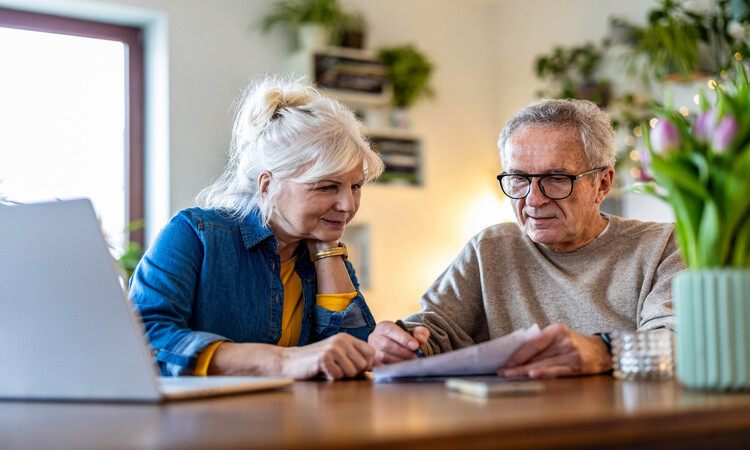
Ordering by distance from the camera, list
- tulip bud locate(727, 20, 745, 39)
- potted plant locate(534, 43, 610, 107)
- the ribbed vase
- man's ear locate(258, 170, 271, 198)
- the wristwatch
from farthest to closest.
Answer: potted plant locate(534, 43, 610, 107) < tulip bud locate(727, 20, 745, 39) < man's ear locate(258, 170, 271, 198) < the wristwatch < the ribbed vase

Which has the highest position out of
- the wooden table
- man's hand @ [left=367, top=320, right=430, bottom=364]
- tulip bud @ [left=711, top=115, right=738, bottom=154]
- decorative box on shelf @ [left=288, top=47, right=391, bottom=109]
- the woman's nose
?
decorative box on shelf @ [left=288, top=47, right=391, bottom=109]

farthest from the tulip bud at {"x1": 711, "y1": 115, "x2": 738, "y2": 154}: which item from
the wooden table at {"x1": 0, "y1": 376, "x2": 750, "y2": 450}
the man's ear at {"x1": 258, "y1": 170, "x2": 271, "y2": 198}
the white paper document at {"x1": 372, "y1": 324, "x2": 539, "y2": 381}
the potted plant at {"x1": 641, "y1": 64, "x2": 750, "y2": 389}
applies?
the man's ear at {"x1": 258, "y1": 170, "x2": 271, "y2": 198}

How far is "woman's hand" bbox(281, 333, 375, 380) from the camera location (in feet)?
4.31

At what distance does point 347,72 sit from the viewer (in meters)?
4.76

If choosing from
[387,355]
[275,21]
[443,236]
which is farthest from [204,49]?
[387,355]

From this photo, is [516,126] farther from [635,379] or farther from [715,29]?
[715,29]

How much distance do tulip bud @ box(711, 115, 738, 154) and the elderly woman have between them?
883mm

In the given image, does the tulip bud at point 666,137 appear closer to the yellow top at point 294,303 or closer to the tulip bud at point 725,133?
the tulip bud at point 725,133

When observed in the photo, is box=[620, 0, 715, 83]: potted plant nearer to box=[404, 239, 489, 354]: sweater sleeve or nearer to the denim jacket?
box=[404, 239, 489, 354]: sweater sleeve

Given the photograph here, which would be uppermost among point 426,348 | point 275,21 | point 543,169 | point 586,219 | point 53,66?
point 275,21

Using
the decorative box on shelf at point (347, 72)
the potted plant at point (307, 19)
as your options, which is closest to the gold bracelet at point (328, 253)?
the decorative box on shelf at point (347, 72)

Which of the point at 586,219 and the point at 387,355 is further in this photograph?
the point at 586,219

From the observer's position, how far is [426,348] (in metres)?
1.67

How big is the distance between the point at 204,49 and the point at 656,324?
139 inches
